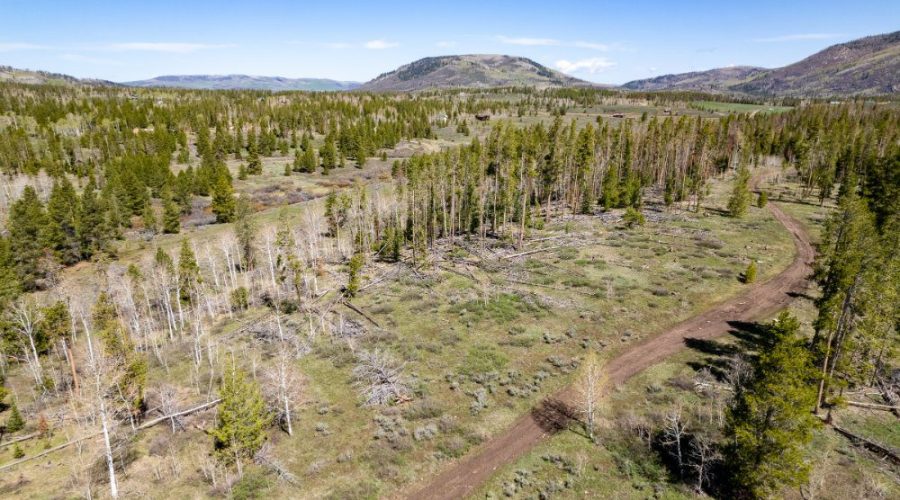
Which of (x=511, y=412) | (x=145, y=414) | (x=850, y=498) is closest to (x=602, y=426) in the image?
(x=511, y=412)

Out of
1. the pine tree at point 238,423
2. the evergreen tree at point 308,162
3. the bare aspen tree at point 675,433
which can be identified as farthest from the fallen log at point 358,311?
the evergreen tree at point 308,162

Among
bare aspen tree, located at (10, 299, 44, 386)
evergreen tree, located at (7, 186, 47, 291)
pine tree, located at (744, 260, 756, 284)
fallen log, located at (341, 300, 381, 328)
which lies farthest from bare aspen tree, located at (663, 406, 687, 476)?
evergreen tree, located at (7, 186, 47, 291)

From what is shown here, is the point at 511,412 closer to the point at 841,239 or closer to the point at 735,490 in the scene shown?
the point at 735,490

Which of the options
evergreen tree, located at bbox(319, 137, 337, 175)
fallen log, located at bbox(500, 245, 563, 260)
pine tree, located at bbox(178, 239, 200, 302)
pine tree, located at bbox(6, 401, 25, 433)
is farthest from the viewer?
evergreen tree, located at bbox(319, 137, 337, 175)

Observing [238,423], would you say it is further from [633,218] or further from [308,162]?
[308,162]

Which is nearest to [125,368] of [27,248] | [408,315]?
[408,315]

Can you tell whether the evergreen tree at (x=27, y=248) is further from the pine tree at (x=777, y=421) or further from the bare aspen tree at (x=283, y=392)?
the pine tree at (x=777, y=421)

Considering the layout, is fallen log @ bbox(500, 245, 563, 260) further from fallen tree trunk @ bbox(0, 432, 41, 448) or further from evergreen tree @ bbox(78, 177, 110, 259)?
evergreen tree @ bbox(78, 177, 110, 259)
